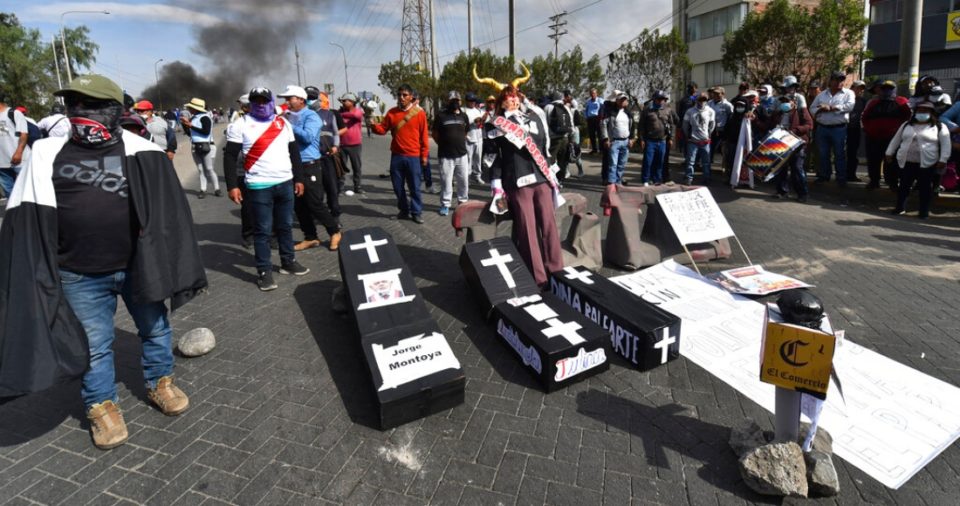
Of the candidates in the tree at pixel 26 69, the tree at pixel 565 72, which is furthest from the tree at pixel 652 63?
the tree at pixel 26 69

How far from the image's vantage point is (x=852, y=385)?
3662mm

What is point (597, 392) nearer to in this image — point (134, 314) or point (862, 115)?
point (134, 314)

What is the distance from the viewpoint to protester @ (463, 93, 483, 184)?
36.4ft

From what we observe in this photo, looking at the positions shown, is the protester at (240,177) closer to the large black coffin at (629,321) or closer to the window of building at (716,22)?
the large black coffin at (629,321)

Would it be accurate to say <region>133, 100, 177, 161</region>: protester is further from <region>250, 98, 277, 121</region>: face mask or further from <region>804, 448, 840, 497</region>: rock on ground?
<region>804, 448, 840, 497</region>: rock on ground

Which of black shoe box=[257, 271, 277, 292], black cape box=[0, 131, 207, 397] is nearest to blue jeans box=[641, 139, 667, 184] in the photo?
black shoe box=[257, 271, 277, 292]

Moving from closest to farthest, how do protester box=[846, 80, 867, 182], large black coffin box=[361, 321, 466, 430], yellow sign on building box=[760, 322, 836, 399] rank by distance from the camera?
1. yellow sign on building box=[760, 322, 836, 399]
2. large black coffin box=[361, 321, 466, 430]
3. protester box=[846, 80, 867, 182]

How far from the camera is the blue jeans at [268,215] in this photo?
213 inches

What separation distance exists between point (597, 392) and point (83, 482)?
3.07 meters

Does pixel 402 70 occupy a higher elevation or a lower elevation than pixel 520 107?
higher

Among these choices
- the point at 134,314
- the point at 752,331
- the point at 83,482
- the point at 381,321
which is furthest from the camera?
the point at 752,331

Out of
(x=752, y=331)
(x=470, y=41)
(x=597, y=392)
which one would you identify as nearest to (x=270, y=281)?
(x=597, y=392)

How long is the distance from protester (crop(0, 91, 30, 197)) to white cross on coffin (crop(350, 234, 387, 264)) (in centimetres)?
727

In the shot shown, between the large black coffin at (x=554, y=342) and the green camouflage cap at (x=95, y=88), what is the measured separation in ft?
9.51
